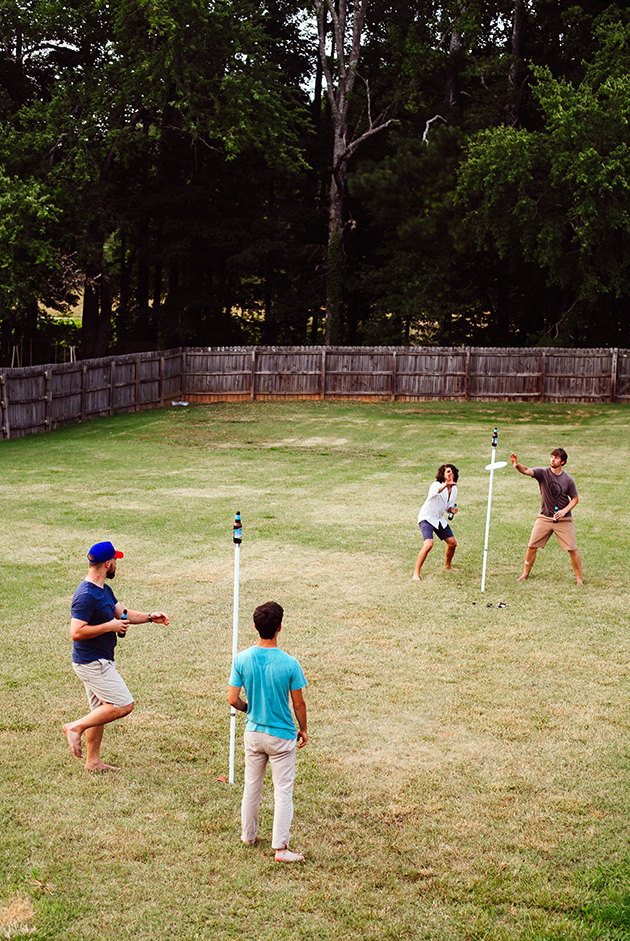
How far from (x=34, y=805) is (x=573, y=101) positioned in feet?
108

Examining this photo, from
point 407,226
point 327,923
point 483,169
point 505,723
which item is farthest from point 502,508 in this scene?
point 407,226

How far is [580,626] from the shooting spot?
1060 cm

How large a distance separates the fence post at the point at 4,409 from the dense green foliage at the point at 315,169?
254 inches

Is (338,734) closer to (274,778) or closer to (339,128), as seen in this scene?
(274,778)

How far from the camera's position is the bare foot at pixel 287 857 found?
5.88 metres

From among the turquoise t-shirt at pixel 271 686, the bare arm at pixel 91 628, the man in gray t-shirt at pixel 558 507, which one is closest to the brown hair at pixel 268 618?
the turquoise t-shirt at pixel 271 686

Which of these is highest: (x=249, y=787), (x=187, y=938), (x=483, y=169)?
(x=483, y=169)

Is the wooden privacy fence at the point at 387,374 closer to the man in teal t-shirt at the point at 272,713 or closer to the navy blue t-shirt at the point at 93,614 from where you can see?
the navy blue t-shirt at the point at 93,614

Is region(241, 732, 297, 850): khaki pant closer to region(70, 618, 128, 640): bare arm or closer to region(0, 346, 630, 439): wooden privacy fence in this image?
region(70, 618, 128, 640): bare arm

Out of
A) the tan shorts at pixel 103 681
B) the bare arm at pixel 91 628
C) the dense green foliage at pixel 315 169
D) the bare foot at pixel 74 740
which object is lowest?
the bare foot at pixel 74 740

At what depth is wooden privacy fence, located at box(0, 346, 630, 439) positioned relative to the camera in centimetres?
3375

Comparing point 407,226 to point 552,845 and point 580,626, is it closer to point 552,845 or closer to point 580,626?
point 580,626

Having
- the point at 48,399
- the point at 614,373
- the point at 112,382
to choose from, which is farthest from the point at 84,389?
the point at 614,373

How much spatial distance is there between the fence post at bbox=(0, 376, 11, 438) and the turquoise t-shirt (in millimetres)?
20980
